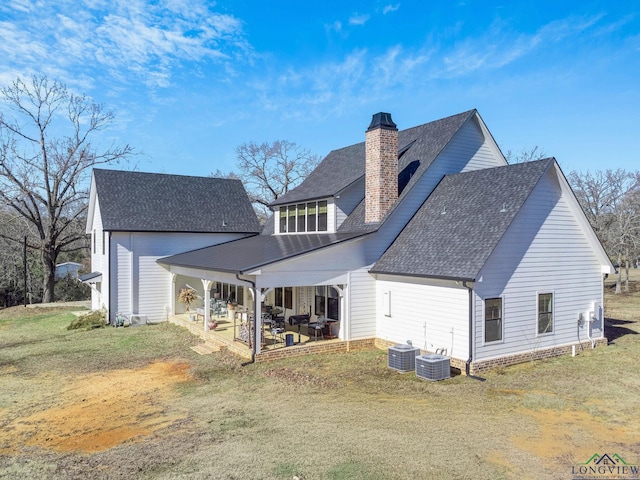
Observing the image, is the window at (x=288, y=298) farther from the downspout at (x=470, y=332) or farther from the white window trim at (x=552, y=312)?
the white window trim at (x=552, y=312)

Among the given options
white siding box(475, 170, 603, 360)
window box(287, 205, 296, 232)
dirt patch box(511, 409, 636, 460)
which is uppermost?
window box(287, 205, 296, 232)

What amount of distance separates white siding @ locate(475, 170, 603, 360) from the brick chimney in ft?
15.7

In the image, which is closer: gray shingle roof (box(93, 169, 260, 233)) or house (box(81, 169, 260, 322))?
house (box(81, 169, 260, 322))

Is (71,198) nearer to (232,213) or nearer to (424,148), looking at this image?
(232,213)

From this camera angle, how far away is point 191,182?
2555cm

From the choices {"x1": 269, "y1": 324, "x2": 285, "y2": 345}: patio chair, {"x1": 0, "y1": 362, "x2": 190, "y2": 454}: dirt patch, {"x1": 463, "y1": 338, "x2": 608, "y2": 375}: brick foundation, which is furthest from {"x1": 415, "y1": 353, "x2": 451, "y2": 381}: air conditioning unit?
{"x1": 0, "y1": 362, "x2": 190, "y2": 454}: dirt patch

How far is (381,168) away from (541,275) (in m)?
6.39

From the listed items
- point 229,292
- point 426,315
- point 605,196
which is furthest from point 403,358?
point 605,196

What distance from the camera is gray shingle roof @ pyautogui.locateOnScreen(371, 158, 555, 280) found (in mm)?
12352

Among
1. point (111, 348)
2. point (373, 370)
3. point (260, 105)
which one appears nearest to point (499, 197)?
point (373, 370)

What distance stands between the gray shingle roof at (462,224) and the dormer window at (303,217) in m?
4.42

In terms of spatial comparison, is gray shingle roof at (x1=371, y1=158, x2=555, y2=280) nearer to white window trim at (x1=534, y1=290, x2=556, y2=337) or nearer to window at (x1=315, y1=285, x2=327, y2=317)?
white window trim at (x1=534, y1=290, x2=556, y2=337)

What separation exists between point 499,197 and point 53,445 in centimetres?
1288

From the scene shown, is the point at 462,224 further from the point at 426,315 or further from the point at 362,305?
the point at 362,305
